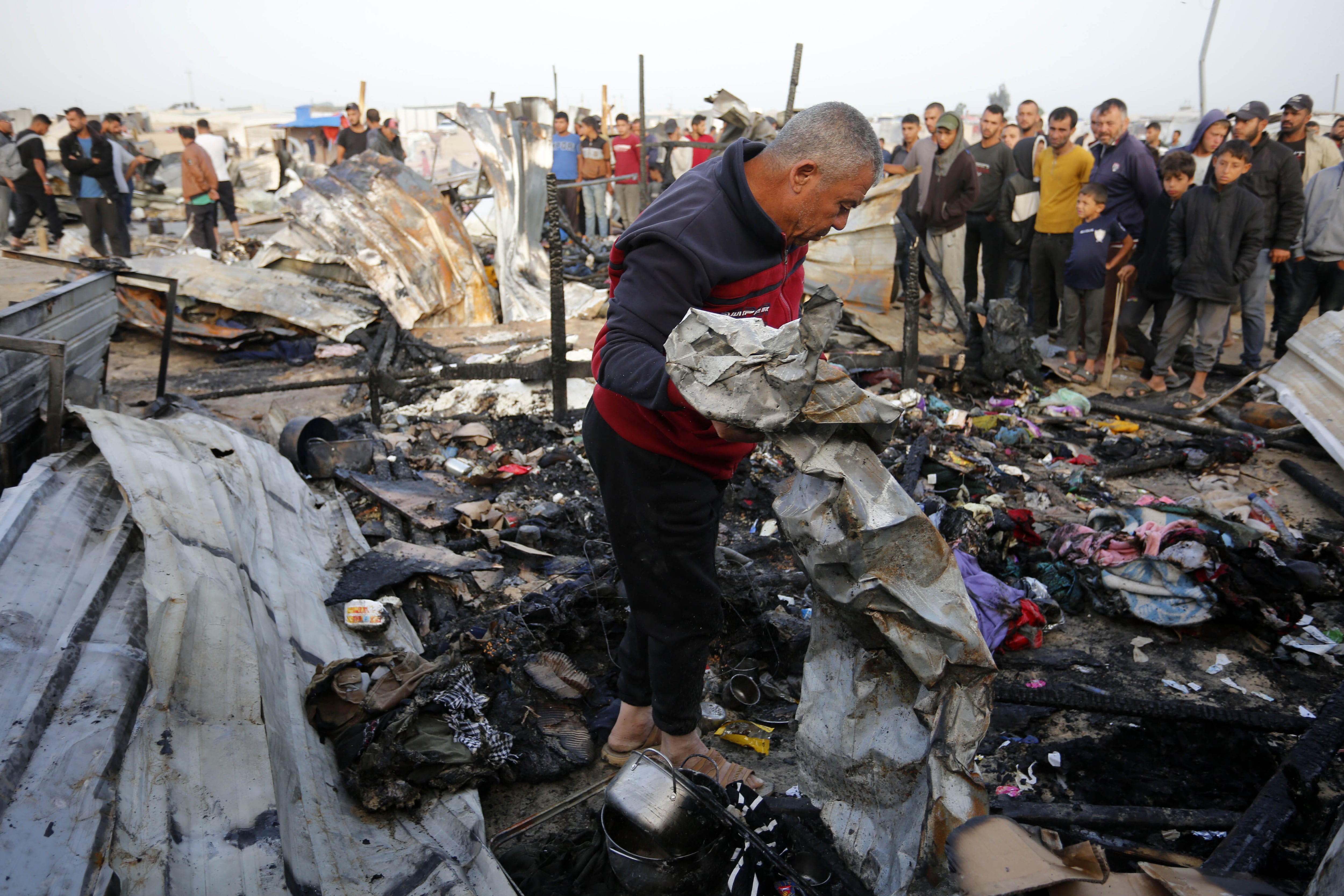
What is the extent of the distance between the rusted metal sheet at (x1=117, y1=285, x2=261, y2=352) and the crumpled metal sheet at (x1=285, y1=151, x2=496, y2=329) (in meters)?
1.46

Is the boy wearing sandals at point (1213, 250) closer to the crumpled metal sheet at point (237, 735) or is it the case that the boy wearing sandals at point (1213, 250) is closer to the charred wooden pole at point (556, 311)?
the charred wooden pole at point (556, 311)

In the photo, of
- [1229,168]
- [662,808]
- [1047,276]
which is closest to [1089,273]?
[1047,276]

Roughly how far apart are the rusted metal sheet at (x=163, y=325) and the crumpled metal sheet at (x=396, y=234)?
1460 millimetres

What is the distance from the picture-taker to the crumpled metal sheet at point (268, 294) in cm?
792

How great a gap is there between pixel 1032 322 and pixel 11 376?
8.16 metres

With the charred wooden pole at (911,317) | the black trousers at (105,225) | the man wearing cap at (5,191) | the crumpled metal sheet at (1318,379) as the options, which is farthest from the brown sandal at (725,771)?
the man wearing cap at (5,191)

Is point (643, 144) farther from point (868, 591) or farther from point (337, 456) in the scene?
point (868, 591)

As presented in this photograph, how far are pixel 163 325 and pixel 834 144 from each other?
802 cm

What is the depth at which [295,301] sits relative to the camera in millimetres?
8203

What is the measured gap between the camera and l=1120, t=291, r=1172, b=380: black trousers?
23.3 feet

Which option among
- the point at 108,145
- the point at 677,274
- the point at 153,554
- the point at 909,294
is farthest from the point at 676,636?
the point at 108,145

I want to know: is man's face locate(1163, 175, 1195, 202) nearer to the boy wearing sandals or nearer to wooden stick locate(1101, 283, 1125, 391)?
the boy wearing sandals

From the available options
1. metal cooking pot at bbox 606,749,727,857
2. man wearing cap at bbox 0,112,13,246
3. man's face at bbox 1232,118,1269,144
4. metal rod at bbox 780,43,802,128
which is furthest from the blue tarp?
metal cooking pot at bbox 606,749,727,857

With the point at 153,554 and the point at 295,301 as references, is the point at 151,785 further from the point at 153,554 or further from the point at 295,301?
the point at 295,301
